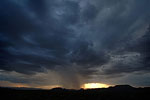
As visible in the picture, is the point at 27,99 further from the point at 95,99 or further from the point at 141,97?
the point at 141,97

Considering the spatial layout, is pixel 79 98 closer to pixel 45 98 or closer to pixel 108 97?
pixel 108 97

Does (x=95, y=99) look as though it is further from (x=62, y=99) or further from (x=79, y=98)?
(x=62, y=99)

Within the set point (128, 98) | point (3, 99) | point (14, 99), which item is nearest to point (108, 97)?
point (128, 98)

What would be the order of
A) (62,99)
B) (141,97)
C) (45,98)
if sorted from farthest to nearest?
(45,98) → (62,99) → (141,97)

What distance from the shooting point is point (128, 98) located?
107ft

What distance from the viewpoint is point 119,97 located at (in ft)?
112

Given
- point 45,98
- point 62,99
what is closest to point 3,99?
point 45,98

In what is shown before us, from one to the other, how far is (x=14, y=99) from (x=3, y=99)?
4.82 metres

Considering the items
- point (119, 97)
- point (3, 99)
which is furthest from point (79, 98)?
point (3, 99)

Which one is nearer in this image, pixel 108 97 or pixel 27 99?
pixel 108 97

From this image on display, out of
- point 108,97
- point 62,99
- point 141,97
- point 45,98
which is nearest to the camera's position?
point 141,97

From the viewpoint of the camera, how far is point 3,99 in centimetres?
4269

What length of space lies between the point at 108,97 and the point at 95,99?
4.23 metres

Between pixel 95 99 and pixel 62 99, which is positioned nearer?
pixel 95 99
